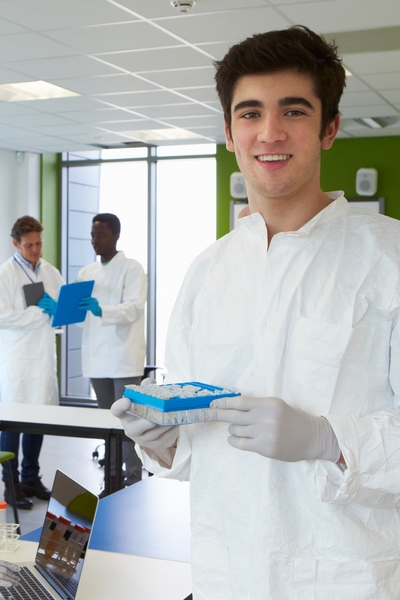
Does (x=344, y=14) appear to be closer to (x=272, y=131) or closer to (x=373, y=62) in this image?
(x=373, y=62)

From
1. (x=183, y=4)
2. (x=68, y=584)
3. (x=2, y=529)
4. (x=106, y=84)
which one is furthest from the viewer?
(x=106, y=84)

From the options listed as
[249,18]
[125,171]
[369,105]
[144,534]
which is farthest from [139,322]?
[125,171]

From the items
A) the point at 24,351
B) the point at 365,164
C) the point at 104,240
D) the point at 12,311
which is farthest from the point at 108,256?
the point at 365,164

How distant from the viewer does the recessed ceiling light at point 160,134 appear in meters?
7.48

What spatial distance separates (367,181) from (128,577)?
232 inches

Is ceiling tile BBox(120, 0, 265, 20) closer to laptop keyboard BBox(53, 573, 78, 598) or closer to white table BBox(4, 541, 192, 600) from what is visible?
white table BBox(4, 541, 192, 600)

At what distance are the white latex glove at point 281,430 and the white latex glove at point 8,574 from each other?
943 millimetres

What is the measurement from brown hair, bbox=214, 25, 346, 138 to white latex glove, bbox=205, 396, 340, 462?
50 cm

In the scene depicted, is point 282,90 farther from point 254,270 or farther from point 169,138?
point 169,138

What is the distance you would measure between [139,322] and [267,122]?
4119 millimetres

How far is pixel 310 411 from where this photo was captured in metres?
1.17

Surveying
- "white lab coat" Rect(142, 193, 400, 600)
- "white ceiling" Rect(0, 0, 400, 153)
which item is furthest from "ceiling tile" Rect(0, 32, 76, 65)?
"white lab coat" Rect(142, 193, 400, 600)

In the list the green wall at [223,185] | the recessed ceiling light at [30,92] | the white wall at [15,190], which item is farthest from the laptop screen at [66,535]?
the white wall at [15,190]

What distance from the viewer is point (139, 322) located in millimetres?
5285
